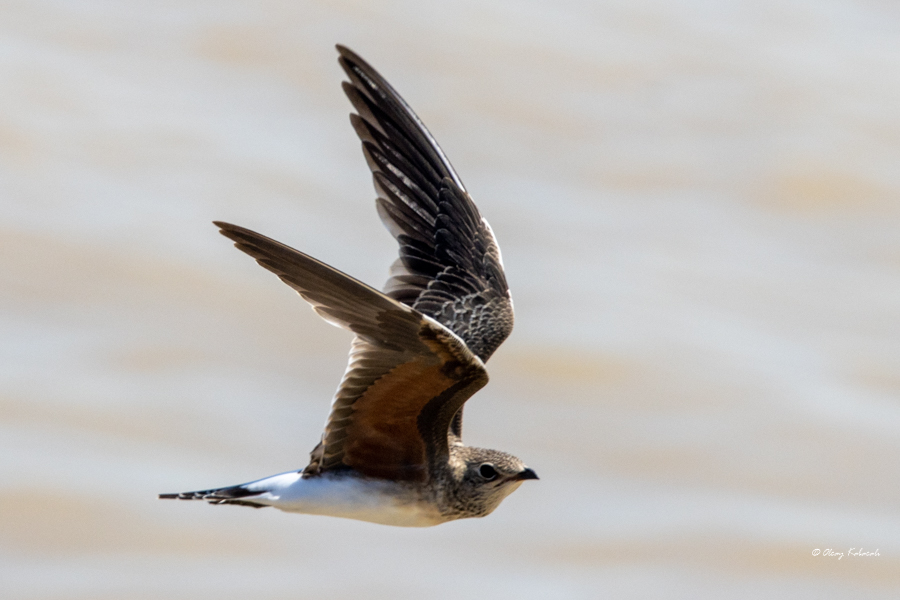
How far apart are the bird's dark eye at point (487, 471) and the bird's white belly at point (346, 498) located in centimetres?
27

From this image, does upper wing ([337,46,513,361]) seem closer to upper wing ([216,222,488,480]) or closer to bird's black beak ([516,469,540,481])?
bird's black beak ([516,469,540,481])

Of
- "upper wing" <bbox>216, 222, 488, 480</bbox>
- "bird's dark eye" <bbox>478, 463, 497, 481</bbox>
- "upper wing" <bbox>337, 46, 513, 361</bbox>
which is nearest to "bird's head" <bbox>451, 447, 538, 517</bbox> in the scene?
"bird's dark eye" <bbox>478, 463, 497, 481</bbox>

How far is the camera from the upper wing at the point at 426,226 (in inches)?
259

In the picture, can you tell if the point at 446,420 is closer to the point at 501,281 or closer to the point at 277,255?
the point at 277,255

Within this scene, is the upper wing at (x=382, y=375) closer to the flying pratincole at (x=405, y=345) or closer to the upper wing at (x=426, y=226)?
the flying pratincole at (x=405, y=345)

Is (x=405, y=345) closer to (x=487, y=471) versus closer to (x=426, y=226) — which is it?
(x=487, y=471)

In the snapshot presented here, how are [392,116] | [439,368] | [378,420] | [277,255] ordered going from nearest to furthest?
[277,255] < [439,368] < [378,420] < [392,116]

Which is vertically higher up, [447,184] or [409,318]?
[447,184]

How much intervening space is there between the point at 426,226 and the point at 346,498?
1.85 m

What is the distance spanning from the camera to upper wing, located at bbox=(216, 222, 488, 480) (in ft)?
15.3

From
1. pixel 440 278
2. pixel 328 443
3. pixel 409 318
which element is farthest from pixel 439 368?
pixel 440 278

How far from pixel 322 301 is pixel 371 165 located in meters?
2.08

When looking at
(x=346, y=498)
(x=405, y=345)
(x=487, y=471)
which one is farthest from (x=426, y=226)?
(x=405, y=345)

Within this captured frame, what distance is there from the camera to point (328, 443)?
217 inches
